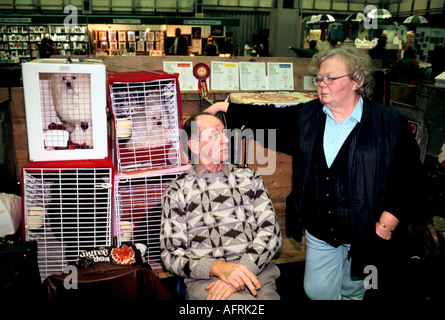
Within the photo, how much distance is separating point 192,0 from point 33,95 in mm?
14710

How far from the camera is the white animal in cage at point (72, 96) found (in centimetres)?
208

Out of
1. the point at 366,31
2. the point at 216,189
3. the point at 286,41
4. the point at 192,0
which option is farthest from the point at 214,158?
the point at 192,0

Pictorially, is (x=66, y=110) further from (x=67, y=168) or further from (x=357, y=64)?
(x=357, y=64)

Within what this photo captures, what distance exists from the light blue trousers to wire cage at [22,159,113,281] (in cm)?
124

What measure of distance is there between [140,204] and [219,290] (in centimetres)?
95

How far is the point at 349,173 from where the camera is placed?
169 centimetres

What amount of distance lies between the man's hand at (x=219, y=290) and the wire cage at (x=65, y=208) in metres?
0.83

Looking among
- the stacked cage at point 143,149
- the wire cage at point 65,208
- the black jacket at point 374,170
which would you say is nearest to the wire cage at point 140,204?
the stacked cage at point 143,149

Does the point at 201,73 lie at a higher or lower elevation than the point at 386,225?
higher

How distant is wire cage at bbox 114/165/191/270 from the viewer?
2242mm

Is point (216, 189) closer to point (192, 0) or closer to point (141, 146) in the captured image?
point (141, 146)
